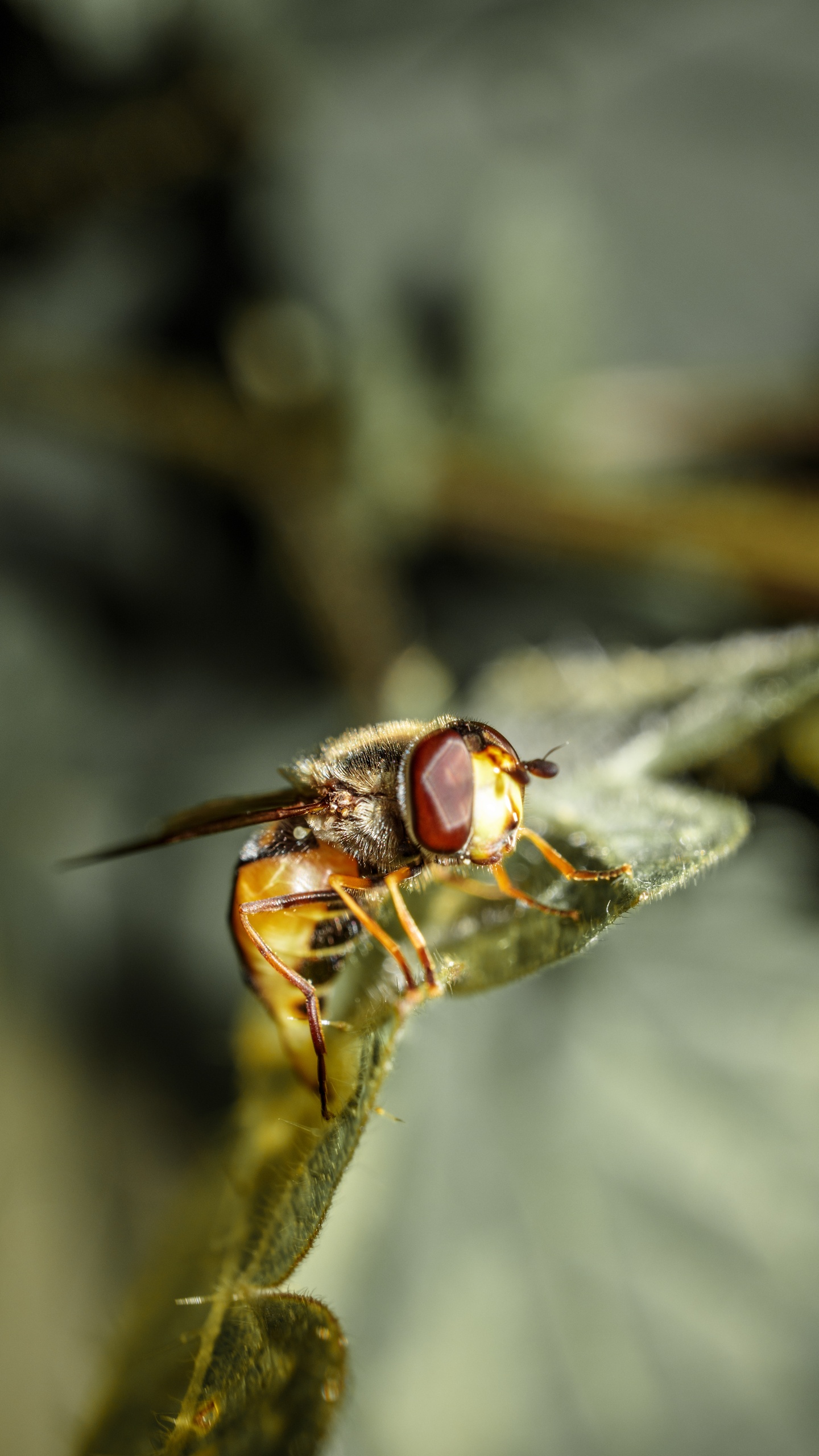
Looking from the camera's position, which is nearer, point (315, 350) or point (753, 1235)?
point (753, 1235)

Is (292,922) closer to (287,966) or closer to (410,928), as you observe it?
(287,966)

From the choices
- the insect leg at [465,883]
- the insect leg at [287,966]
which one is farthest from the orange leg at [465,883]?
the insect leg at [287,966]

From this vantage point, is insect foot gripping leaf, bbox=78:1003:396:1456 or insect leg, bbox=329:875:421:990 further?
insect leg, bbox=329:875:421:990

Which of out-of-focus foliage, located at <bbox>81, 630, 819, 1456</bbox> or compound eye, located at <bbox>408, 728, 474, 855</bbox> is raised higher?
compound eye, located at <bbox>408, 728, 474, 855</bbox>

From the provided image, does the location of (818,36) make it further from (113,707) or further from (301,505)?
(113,707)

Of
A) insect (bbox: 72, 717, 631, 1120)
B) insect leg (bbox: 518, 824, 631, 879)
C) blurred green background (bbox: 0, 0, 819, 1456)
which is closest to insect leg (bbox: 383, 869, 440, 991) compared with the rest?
insect (bbox: 72, 717, 631, 1120)

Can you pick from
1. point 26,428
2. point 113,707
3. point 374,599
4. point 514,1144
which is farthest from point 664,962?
point 26,428

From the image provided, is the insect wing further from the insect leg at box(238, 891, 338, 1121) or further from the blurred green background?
the blurred green background
